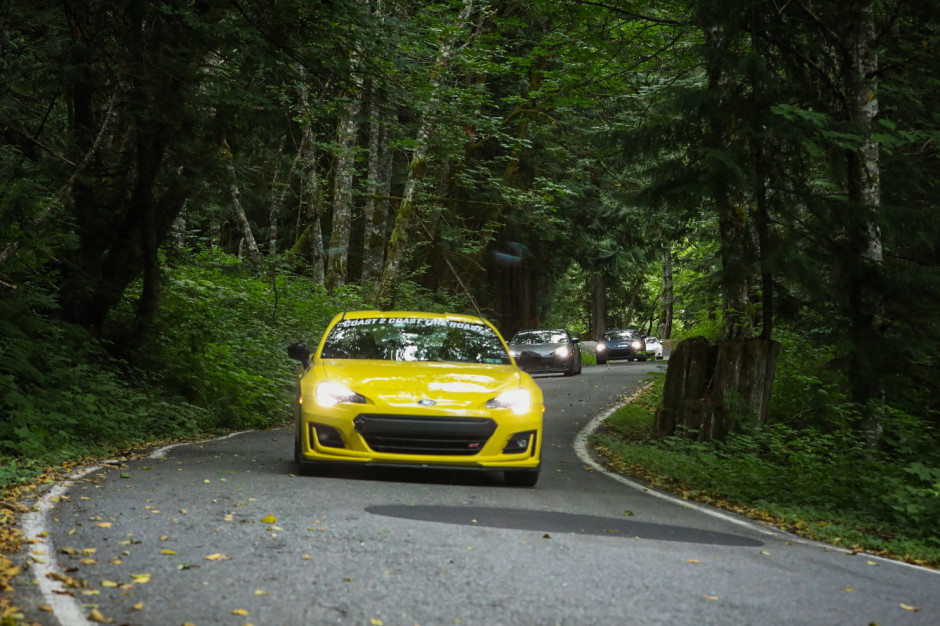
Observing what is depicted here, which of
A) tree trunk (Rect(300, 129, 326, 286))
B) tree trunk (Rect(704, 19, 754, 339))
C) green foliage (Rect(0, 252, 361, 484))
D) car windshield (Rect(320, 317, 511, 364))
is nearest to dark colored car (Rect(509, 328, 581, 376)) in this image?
tree trunk (Rect(300, 129, 326, 286))

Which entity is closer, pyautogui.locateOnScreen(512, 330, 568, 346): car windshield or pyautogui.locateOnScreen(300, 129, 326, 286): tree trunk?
pyautogui.locateOnScreen(300, 129, 326, 286): tree trunk

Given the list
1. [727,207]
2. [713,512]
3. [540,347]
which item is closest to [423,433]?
[713,512]

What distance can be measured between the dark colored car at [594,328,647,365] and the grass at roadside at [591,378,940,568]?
29725 mm

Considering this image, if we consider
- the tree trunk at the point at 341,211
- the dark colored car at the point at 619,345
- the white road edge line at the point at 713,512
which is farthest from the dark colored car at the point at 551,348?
the white road edge line at the point at 713,512

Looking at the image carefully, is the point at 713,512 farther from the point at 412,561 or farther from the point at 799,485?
the point at 412,561

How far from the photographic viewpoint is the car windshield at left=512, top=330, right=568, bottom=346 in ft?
103

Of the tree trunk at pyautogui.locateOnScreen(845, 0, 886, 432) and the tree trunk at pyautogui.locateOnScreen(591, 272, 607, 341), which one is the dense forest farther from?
the tree trunk at pyautogui.locateOnScreen(591, 272, 607, 341)

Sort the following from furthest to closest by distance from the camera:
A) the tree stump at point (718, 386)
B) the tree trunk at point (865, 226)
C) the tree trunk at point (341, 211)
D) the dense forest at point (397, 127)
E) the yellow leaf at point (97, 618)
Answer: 1. the tree trunk at point (341, 211)
2. the tree stump at point (718, 386)
3. the tree trunk at point (865, 226)
4. the dense forest at point (397, 127)
5. the yellow leaf at point (97, 618)

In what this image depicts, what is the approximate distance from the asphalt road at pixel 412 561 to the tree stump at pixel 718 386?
498 cm

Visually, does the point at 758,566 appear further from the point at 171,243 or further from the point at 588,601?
the point at 171,243

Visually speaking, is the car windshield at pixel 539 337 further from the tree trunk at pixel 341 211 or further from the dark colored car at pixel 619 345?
the dark colored car at pixel 619 345

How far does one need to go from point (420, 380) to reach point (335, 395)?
31.2 inches

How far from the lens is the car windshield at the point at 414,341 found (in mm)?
9953

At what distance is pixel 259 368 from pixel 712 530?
490 inches
